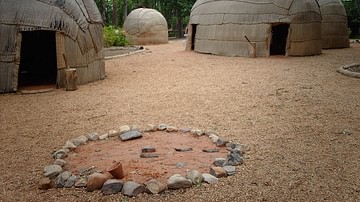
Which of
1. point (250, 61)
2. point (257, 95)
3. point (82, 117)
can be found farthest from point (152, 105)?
point (250, 61)

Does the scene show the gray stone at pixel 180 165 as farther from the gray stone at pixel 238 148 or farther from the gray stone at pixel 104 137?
the gray stone at pixel 104 137

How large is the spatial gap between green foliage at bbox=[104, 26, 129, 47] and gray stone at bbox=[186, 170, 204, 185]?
14144mm

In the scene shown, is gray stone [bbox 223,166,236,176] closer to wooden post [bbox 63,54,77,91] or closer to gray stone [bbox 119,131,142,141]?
gray stone [bbox 119,131,142,141]

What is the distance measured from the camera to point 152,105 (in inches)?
226

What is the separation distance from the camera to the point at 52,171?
3086 mm

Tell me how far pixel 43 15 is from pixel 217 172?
5424 mm

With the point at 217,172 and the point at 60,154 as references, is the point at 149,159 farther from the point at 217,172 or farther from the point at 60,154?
the point at 60,154

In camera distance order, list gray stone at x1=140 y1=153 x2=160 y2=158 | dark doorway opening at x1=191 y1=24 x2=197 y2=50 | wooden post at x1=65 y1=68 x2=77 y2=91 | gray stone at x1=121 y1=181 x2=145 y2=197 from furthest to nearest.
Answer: dark doorway opening at x1=191 y1=24 x2=197 y2=50 < wooden post at x1=65 y1=68 x2=77 y2=91 < gray stone at x1=140 y1=153 x2=160 y2=158 < gray stone at x1=121 y1=181 x2=145 y2=197

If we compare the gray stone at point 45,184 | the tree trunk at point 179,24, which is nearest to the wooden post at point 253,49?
the gray stone at point 45,184

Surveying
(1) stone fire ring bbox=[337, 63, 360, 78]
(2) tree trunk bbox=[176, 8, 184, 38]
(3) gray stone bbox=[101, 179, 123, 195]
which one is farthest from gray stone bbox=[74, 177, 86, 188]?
(2) tree trunk bbox=[176, 8, 184, 38]

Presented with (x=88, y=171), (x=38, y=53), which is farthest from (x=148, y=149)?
(x=38, y=53)

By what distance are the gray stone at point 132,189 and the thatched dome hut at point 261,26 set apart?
9.57 metres

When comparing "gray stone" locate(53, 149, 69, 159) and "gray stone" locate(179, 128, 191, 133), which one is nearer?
"gray stone" locate(53, 149, 69, 159)

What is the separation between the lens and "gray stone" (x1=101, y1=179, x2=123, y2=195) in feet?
9.02
